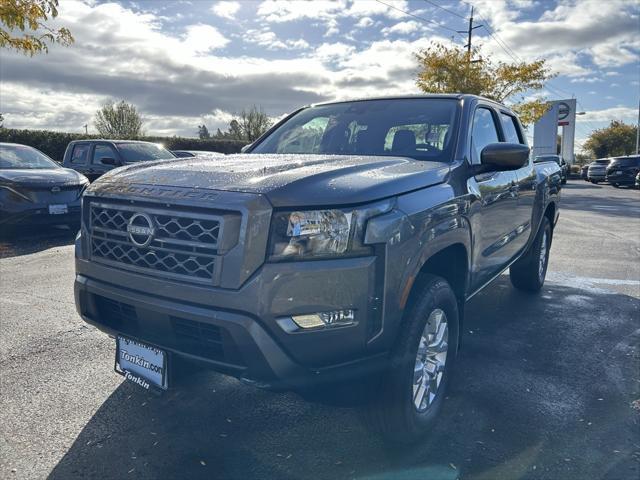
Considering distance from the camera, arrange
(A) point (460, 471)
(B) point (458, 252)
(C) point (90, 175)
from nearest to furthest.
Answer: (A) point (460, 471) < (B) point (458, 252) < (C) point (90, 175)

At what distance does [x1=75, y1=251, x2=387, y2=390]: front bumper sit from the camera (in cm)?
206

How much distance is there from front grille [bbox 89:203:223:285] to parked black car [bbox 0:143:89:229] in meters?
6.05

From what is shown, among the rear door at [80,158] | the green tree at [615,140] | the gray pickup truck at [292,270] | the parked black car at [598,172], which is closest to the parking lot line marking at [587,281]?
the gray pickup truck at [292,270]

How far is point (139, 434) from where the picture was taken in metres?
2.72

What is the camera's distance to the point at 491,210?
11.6ft

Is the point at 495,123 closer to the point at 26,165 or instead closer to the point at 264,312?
the point at 264,312

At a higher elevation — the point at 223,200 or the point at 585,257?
the point at 223,200

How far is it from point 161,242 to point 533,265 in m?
4.22

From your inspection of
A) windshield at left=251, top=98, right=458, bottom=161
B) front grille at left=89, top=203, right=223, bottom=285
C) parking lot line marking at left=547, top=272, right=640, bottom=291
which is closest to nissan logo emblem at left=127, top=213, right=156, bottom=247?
front grille at left=89, top=203, right=223, bottom=285

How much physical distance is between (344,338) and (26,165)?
8443mm

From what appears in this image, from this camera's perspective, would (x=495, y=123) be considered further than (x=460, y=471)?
Yes

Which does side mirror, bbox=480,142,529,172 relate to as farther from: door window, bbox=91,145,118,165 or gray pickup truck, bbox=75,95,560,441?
door window, bbox=91,145,118,165

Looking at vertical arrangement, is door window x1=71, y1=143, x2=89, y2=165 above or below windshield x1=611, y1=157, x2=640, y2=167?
below

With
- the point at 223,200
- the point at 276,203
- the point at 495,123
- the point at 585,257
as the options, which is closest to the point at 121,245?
the point at 223,200
